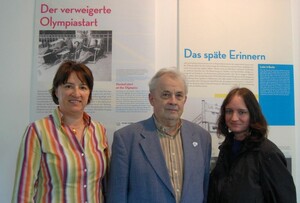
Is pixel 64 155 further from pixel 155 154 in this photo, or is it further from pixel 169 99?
pixel 169 99

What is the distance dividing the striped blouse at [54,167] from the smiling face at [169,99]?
50cm

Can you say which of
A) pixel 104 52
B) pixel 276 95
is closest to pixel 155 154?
pixel 104 52

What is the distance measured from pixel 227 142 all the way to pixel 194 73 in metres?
0.72

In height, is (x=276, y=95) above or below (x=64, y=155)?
above

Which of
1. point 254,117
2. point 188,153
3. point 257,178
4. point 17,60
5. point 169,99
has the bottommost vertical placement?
point 257,178

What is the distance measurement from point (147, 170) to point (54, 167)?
20.4 inches

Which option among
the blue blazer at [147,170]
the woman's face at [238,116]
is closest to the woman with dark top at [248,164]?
the woman's face at [238,116]

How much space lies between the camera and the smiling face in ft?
4.82

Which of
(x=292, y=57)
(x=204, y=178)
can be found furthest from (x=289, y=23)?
(x=204, y=178)

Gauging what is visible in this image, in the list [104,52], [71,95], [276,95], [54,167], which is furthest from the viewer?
[276,95]

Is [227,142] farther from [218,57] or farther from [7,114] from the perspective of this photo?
[7,114]

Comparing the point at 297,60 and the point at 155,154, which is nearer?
the point at 155,154

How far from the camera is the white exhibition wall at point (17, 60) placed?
1980 mm

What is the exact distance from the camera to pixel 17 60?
6.65 feet
